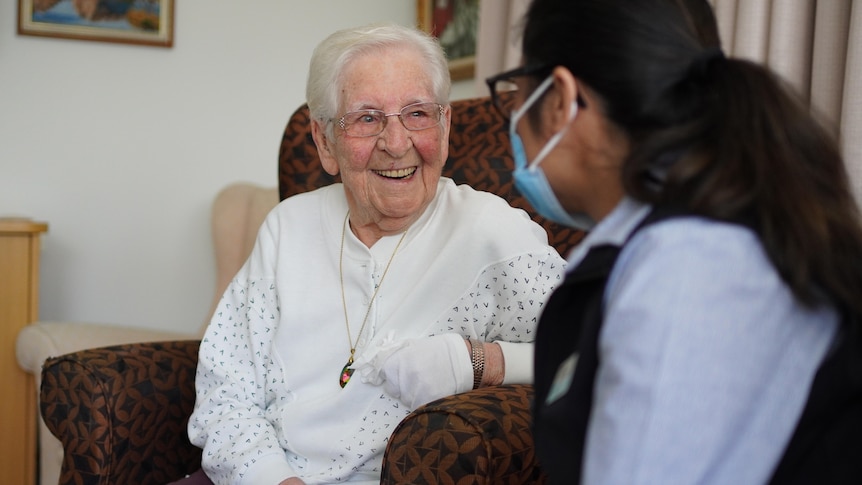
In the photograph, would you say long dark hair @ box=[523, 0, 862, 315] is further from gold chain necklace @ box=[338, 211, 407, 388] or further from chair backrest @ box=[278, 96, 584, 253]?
chair backrest @ box=[278, 96, 584, 253]

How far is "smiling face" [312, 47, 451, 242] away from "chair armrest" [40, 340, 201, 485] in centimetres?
57

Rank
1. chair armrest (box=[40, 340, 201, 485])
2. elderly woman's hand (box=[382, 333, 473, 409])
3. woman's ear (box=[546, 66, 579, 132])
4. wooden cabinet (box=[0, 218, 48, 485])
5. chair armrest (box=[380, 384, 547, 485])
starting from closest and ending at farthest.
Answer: woman's ear (box=[546, 66, 579, 132]) < chair armrest (box=[380, 384, 547, 485]) < elderly woman's hand (box=[382, 333, 473, 409]) < chair armrest (box=[40, 340, 201, 485]) < wooden cabinet (box=[0, 218, 48, 485])

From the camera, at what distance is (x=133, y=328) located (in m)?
2.93

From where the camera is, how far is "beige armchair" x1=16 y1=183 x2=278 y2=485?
8.61 feet

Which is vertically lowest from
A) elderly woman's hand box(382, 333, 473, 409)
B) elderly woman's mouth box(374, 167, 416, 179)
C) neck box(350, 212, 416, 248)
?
elderly woman's hand box(382, 333, 473, 409)

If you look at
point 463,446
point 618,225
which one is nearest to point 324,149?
point 463,446

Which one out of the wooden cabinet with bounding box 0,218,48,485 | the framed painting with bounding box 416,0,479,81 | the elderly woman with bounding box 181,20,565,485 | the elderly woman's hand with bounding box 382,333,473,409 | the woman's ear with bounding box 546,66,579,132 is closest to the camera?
the woman's ear with bounding box 546,66,579,132

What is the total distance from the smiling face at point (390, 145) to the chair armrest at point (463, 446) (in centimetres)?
49

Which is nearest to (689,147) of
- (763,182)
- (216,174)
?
(763,182)

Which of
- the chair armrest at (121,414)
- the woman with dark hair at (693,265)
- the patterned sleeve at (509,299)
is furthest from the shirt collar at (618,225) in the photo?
the chair armrest at (121,414)

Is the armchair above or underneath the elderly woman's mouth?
underneath

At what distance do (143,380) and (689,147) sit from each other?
4.35ft

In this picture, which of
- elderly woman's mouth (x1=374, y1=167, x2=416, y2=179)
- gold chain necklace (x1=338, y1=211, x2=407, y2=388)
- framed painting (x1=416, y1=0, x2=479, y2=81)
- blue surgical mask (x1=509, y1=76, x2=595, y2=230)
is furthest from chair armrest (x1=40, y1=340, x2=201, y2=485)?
framed painting (x1=416, y1=0, x2=479, y2=81)

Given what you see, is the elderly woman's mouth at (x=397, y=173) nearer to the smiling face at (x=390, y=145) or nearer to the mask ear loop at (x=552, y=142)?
the smiling face at (x=390, y=145)
